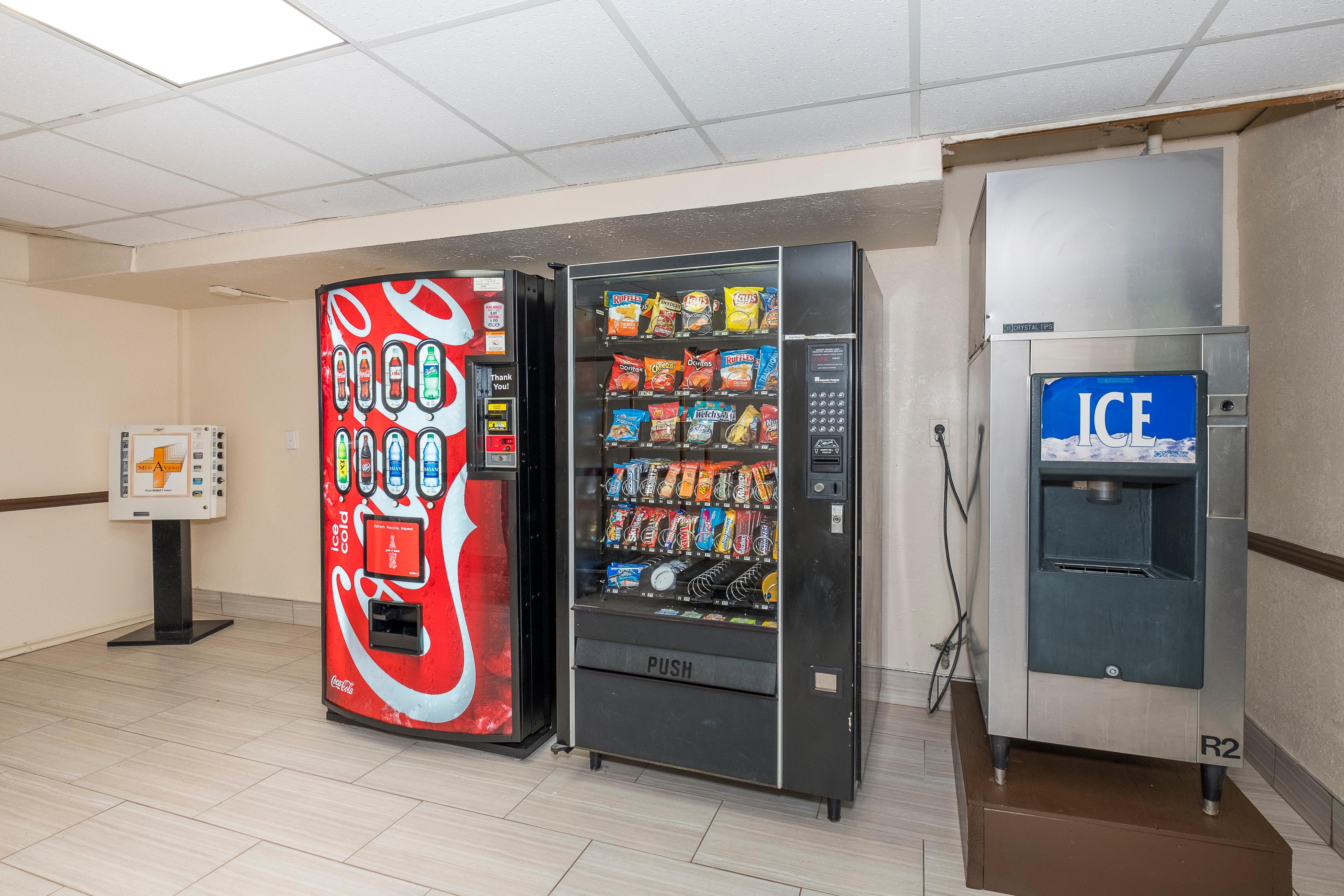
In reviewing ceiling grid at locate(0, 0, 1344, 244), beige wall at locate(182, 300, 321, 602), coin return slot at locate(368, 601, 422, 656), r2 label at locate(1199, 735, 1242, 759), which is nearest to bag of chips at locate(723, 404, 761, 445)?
ceiling grid at locate(0, 0, 1344, 244)

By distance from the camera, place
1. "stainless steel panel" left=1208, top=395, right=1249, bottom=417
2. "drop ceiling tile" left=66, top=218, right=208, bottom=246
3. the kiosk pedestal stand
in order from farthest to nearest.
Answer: the kiosk pedestal stand < "drop ceiling tile" left=66, top=218, right=208, bottom=246 < "stainless steel panel" left=1208, top=395, right=1249, bottom=417

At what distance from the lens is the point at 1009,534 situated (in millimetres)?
2053

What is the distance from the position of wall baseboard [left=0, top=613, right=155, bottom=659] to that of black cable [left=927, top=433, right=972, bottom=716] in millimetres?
4939

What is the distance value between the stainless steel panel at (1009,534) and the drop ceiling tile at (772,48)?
3.00 ft

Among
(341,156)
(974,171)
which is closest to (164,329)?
(341,156)

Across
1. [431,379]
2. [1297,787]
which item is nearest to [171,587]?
[431,379]

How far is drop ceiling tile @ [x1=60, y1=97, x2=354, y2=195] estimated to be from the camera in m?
2.24

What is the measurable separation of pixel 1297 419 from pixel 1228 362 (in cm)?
68

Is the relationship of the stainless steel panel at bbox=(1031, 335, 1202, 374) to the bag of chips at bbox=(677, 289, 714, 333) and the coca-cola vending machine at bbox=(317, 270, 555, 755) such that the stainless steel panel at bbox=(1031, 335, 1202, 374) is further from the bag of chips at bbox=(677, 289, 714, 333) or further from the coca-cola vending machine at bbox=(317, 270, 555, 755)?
the coca-cola vending machine at bbox=(317, 270, 555, 755)

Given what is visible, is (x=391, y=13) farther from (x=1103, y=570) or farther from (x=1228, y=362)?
(x=1103, y=570)

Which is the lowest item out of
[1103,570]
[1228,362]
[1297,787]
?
[1297,787]

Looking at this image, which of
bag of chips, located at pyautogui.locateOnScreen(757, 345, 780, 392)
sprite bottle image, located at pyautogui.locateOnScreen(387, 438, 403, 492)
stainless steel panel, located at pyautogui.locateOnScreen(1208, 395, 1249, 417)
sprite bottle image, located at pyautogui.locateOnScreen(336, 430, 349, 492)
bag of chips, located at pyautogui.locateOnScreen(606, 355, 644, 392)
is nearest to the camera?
stainless steel panel, located at pyautogui.locateOnScreen(1208, 395, 1249, 417)

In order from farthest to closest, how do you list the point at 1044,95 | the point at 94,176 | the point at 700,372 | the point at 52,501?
the point at 52,501, the point at 94,176, the point at 700,372, the point at 1044,95

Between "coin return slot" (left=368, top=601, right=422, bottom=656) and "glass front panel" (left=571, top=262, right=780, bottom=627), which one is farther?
"coin return slot" (left=368, top=601, right=422, bottom=656)
